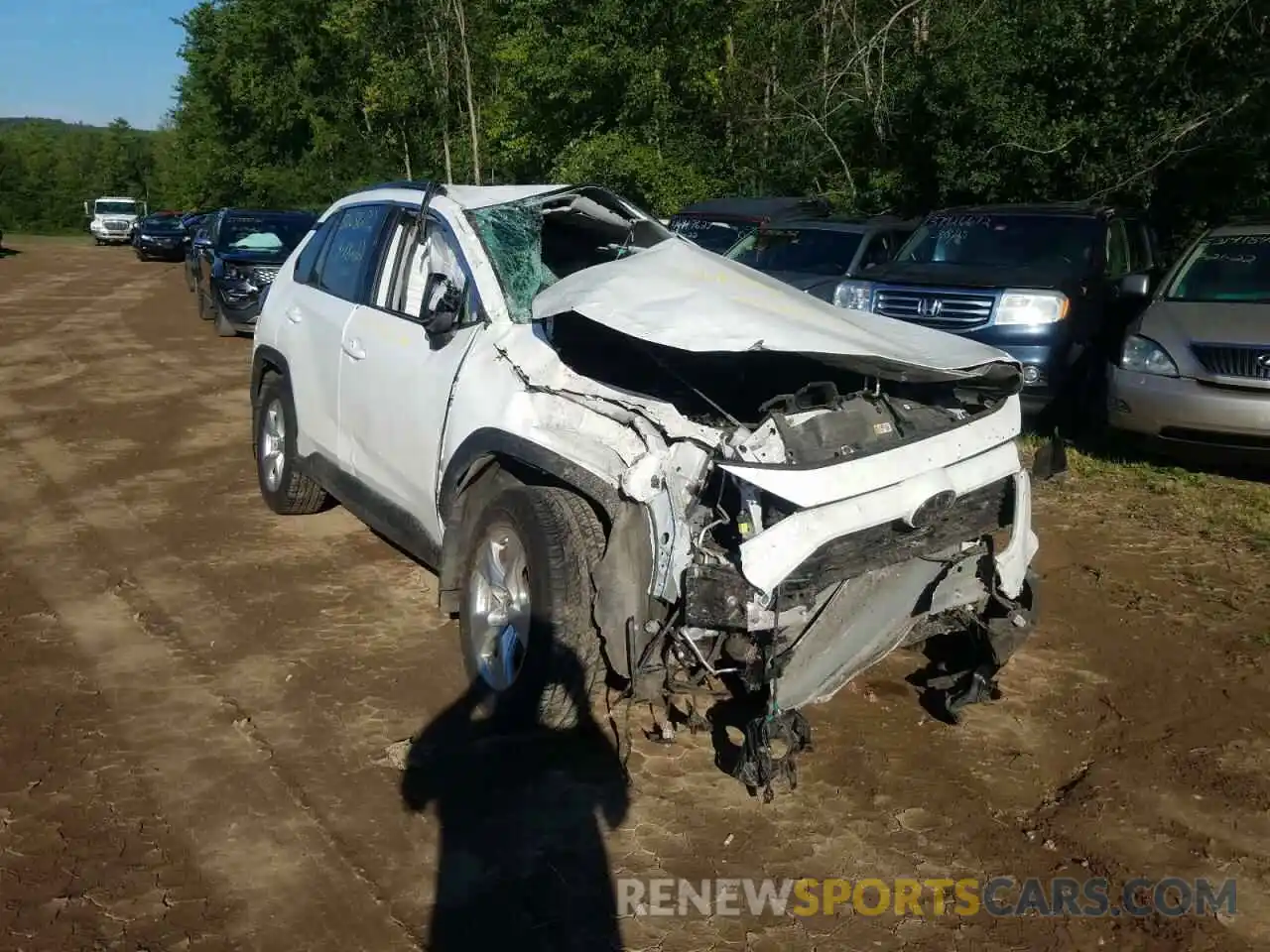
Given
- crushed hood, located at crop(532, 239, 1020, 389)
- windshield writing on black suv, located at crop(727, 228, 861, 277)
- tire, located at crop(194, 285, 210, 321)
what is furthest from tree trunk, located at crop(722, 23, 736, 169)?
crushed hood, located at crop(532, 239, 1020, 389)

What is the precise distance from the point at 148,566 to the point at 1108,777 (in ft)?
15.7

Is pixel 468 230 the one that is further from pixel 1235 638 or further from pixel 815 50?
pixel 815 50

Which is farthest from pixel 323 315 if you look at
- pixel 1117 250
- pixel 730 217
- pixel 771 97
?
pixel 771 97

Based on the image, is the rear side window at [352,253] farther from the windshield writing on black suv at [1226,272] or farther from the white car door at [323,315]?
the windshield writing on black suv at [1226,272]

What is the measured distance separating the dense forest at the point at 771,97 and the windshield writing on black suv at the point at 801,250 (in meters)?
3.97

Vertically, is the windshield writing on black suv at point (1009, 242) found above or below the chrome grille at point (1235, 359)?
above

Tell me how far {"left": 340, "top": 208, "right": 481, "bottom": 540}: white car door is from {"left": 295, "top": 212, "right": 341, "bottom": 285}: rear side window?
0.97m

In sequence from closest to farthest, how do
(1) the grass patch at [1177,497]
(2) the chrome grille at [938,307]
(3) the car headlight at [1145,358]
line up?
1. (1) the grass patch at [1177,497]
2. (3) the car headlight at [1145,358]
3. (2) the chrome grille at [938,307]

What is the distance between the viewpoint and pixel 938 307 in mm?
9055

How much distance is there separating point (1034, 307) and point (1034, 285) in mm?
271

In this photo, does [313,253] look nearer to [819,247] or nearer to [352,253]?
[352,253]

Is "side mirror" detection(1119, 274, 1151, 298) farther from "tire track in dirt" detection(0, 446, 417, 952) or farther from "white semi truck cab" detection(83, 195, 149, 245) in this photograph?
"white semi truck cab" detection(83, 195, 149, 245)

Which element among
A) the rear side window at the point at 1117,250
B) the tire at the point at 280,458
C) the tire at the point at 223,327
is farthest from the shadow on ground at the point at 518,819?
the tire at the point at 223,327

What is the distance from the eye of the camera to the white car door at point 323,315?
576 centimetres
